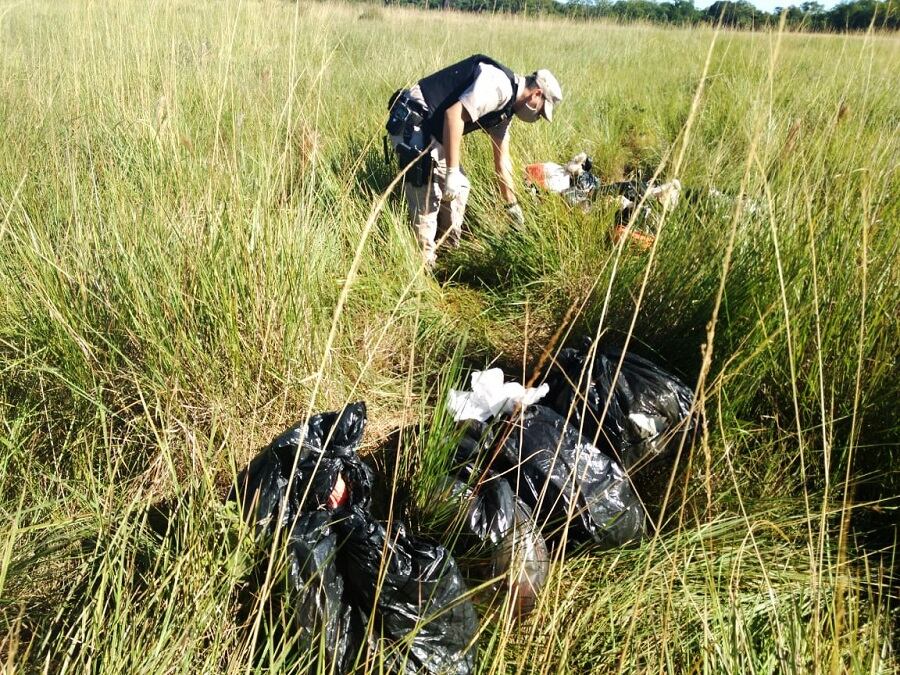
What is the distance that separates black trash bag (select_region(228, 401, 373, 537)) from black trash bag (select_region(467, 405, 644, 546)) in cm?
37

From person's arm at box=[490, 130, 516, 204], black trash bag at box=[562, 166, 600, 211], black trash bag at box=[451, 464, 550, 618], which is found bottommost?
black trash bag at box=[451, 464, 550, 618]

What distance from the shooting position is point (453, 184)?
3.43 meters

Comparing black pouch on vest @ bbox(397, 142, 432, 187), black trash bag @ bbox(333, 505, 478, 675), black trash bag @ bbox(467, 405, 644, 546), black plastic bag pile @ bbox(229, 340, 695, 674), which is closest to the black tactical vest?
black pouch on vest @ bbox(397, 142, 432, 187)

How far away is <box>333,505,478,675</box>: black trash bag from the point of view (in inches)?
54.2

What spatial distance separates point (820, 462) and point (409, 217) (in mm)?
2587

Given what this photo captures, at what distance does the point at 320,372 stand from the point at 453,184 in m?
2.61

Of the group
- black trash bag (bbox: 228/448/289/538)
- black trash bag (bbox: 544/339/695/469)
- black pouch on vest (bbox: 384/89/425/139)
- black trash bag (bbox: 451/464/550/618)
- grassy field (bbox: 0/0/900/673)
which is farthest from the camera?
black pouch on vest (bbox: 384/89/425/139)

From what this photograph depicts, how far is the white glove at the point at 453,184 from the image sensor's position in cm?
341

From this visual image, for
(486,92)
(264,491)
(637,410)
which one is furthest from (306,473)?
(486,92)

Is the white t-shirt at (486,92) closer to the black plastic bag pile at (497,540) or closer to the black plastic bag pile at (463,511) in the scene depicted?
the black plastic bag pile at (463,511)

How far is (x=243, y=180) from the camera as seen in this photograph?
222cm

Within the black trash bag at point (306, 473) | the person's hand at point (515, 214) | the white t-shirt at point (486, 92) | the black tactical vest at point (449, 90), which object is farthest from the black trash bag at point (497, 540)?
the black tactical vest at point (449, 90)

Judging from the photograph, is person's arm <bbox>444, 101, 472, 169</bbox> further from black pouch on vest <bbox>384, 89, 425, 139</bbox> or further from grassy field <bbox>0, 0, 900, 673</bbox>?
grassy field <bbox>0, 0, 900, 673</bbox>

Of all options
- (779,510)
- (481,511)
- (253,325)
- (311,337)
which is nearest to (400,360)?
(311,337)
